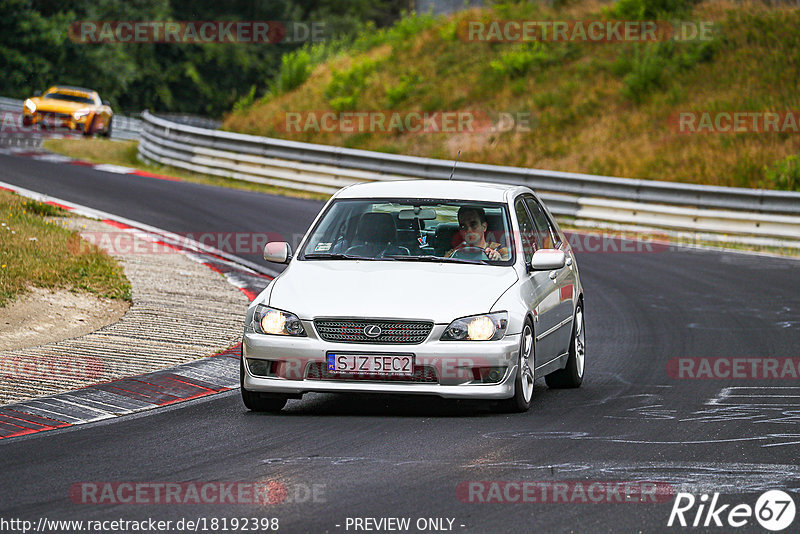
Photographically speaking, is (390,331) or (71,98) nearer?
(390,331)

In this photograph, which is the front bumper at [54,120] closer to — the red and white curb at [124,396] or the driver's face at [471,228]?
the red and white curb at [124,396]

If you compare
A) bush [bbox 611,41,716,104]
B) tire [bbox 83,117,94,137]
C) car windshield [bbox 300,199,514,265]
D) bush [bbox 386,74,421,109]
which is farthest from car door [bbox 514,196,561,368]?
tire [bbox 83,117,94,137]

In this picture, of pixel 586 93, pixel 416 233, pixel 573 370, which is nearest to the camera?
Result: pixel 416 233

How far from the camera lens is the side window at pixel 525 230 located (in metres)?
9.90

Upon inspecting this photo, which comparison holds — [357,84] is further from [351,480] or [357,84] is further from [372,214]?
[351,480]

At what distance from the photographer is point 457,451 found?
766 cm

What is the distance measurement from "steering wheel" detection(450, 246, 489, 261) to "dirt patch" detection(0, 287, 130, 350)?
12.9ft

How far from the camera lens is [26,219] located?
16.8 meters

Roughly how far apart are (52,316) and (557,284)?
4.92m

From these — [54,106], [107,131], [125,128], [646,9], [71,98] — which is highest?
[646,9]

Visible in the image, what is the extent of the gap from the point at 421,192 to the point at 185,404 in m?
2.38

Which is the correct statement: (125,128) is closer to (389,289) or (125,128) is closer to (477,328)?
(389,289)

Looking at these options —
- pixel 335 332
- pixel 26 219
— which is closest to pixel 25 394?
pixel 335 332

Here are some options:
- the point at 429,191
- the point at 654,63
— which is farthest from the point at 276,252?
the point at 654,63
